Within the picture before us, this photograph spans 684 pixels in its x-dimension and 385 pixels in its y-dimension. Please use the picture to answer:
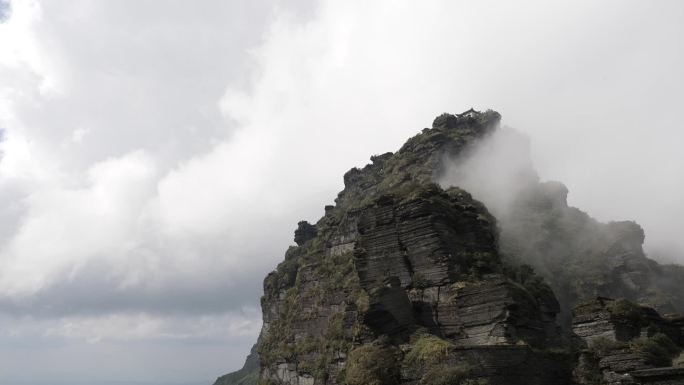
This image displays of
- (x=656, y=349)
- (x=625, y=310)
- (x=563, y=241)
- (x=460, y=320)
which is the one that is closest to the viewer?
(x=656, y=349)

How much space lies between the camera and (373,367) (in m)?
24.3

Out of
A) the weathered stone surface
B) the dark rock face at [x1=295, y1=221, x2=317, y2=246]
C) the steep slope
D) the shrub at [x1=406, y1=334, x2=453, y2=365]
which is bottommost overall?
the weathered stone surface

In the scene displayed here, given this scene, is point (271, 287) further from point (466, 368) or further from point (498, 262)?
point (466, 368)

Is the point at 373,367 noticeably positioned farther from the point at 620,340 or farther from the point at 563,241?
the point at 563,241

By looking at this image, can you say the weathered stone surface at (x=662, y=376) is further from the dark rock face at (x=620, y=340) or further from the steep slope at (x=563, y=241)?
the steep slope at (x=563, y=241)

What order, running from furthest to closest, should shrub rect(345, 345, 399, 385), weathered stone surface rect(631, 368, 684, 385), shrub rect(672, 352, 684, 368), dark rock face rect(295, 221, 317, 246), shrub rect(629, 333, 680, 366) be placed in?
dark rock face rect(295, 221, 317, 246) < shrub rect(345, 345, 399, 385) < shrub rect(629, 333, 680, 366) < shrub rect(672, 352, 684, 368) < weathered stone surface rect(631, 368, 684, 385)

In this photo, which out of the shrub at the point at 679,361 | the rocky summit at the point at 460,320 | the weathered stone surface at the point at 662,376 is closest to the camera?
the weathered stone surface at the point at 662,376

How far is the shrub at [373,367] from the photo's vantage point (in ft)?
78.6

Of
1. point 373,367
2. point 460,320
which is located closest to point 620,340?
point 460,320

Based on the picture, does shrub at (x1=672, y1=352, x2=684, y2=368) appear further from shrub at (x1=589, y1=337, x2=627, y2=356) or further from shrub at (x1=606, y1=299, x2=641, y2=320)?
shrub at (x1=606, y1=299, x2=641, y2=320)

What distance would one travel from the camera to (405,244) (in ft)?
96.9

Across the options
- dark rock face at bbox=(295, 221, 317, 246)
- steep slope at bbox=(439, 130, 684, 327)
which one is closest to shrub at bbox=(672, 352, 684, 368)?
steep slope at bbox=(439, 130, 684, 327)

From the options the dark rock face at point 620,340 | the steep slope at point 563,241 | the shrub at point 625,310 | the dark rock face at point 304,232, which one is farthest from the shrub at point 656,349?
the dark rock face at point 304,232

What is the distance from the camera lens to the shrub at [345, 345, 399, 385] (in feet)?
78.6
